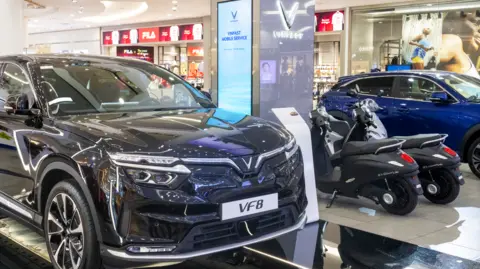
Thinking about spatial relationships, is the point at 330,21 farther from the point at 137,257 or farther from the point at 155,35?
the point at 137,257

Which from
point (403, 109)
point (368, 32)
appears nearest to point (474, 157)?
point (403, 109)

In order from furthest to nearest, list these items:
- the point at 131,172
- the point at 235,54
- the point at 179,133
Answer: the point at 235,54 < the point at 179,133 < the point at 131,172

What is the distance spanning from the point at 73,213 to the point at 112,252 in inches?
17.2

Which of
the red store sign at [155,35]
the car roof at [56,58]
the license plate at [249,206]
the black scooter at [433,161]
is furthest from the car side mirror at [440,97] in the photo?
the red store sign at [155,35]

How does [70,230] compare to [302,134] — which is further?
[302,134]

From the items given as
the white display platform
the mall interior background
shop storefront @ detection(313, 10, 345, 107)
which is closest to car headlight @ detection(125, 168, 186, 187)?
the white display platform

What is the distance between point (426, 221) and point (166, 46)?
2130 centimetres

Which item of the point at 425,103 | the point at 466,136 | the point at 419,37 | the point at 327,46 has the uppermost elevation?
the point at 327,46

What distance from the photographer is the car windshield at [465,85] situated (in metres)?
6.70

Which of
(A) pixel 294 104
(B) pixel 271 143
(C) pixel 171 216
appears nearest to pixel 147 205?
(C) pixel 171 216

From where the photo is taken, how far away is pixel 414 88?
287 inches

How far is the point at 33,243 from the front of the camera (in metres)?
3.87

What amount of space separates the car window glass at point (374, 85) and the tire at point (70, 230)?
19.1 ft

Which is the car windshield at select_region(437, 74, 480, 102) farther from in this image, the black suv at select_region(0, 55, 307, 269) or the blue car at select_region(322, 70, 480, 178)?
the black suv at select_region(0, 55, 307, 269)
